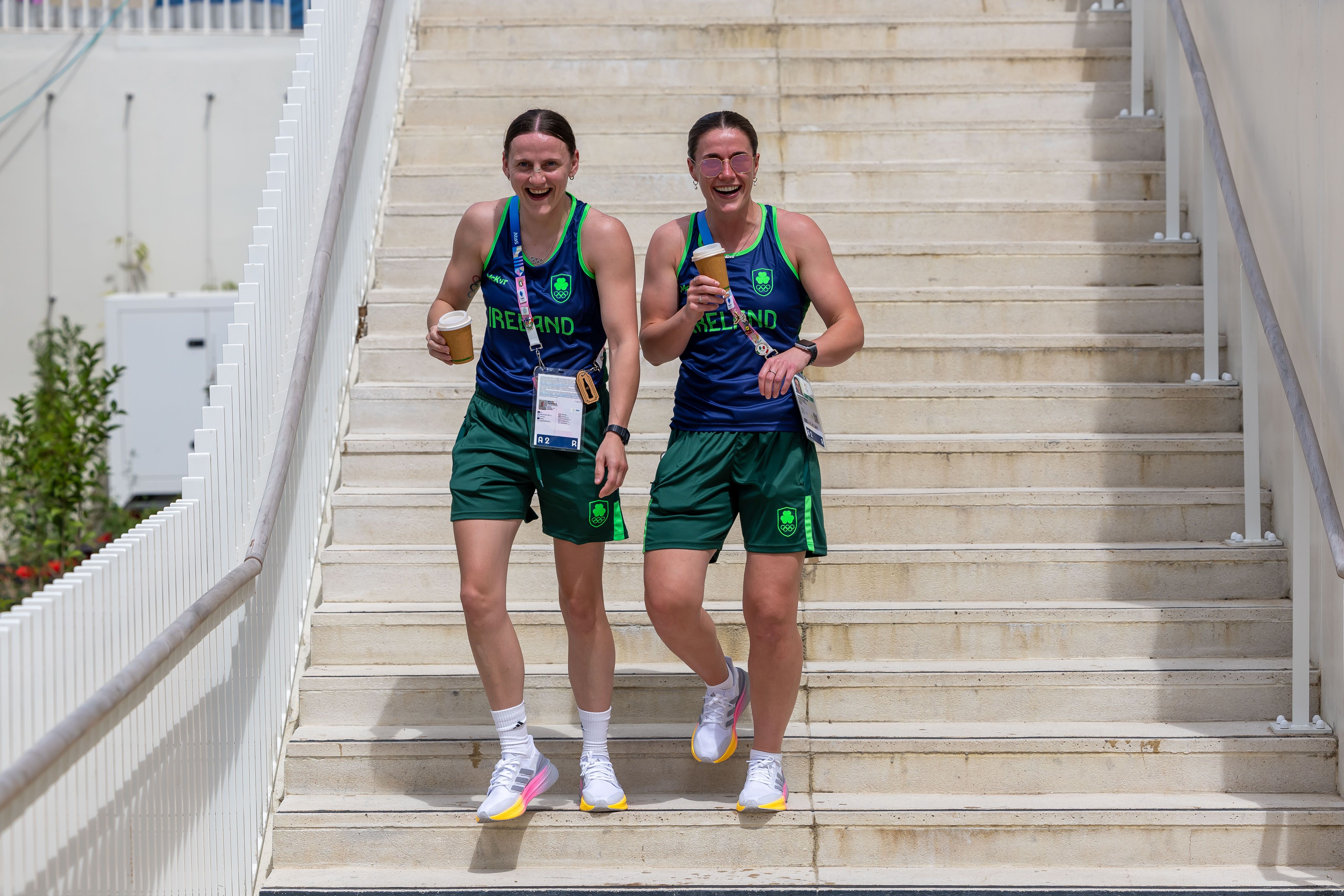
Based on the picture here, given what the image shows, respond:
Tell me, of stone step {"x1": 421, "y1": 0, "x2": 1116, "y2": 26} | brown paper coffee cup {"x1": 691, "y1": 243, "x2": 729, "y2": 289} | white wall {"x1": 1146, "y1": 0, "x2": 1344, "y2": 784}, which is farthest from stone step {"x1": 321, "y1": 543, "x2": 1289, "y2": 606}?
stone step {"x1": 421, "y1": 0, "x2": 1116, "y2": 26}

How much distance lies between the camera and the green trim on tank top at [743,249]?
11.3 ft

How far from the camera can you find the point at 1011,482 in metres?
4.64

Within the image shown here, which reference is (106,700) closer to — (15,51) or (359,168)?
(359,168)

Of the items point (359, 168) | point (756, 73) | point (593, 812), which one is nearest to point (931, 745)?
point (593, 812)

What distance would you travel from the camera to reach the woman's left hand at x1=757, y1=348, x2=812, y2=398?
10.7 ft

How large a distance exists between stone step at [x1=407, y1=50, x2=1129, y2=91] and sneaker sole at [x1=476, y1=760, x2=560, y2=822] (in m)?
3.64

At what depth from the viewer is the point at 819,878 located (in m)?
3.55

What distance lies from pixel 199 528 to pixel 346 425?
5.55 feet

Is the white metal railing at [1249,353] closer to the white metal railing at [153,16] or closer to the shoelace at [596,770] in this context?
the shoelace at [596,770]

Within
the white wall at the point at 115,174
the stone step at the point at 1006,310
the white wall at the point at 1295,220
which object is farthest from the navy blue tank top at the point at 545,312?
the white wall at the point at 115,174

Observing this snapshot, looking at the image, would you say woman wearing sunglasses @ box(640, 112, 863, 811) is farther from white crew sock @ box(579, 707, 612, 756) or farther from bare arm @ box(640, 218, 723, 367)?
white crew sock @ box(579, 707, 612, 756)

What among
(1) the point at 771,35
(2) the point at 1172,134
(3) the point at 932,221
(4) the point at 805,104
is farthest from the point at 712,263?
(1) the point at 771,35

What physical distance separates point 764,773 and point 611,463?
95 cm

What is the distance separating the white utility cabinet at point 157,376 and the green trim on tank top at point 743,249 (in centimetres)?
524
